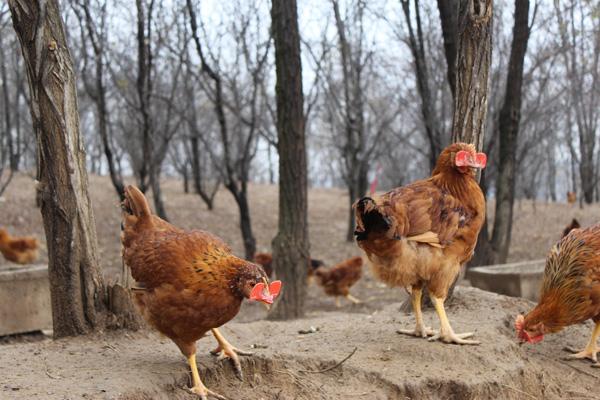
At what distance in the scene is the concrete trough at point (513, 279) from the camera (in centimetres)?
809

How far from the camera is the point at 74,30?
1451 cm

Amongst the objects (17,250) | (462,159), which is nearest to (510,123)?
(462,159)

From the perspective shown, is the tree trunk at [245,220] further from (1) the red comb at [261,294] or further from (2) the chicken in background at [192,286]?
(1) the red comb at [261,294]

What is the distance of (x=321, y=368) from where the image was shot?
15.1ft

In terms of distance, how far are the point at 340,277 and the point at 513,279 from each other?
390 cm

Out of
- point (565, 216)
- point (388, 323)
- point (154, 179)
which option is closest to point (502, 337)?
point (388, 323)

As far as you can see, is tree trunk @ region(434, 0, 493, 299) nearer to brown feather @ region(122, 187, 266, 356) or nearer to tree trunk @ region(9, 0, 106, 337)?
brown feather @ region(122, 187, 266, 356)

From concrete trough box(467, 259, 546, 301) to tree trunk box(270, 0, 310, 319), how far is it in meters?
2.55

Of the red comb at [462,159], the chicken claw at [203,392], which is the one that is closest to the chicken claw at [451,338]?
Result: the red comb at [462,159]

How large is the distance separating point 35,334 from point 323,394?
5329 millimetres

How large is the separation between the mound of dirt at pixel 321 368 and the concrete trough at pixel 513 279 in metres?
2.43

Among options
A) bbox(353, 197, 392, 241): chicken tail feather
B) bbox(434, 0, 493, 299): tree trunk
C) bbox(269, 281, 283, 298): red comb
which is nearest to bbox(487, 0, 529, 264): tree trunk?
bbox(434, 0, 493, 299): tree trunk

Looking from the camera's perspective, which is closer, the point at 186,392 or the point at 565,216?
the point at 186,392

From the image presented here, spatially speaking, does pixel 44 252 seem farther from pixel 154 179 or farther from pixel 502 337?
pixel 502 337
